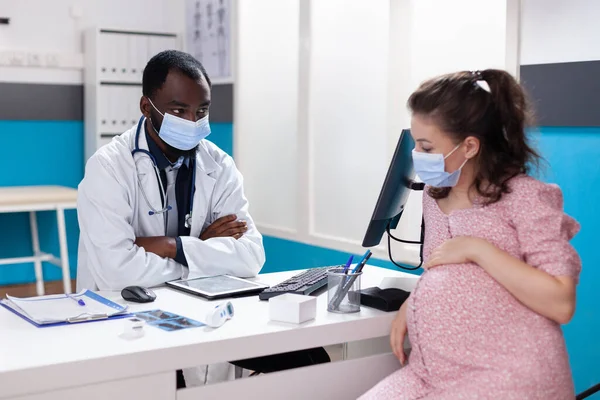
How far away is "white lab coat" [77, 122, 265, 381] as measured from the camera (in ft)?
6.38

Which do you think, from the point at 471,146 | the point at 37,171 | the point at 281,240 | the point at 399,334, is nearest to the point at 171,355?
the point at 399,334

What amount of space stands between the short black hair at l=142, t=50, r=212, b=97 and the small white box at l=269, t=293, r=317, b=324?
0.84 meters

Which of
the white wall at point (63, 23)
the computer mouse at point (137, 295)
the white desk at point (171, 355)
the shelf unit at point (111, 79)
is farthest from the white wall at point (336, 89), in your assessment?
the computer mouse at point (137, 295)

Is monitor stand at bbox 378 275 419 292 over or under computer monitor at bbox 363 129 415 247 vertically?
under

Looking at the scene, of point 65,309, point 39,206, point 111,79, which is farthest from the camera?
point 111,79

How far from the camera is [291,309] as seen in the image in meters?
1.53

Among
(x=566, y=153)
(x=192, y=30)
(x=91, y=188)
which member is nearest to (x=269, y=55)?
(x=192, y=30)

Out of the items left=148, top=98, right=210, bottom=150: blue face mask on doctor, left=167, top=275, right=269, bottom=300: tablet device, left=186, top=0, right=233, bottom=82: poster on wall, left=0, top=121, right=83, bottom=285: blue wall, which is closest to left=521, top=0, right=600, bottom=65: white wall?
left=148, top=98, right=210, bottom=150: blue face mask on doctor

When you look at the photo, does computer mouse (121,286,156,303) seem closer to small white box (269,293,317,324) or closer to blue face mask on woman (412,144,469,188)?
small white box (269,293,317,324)

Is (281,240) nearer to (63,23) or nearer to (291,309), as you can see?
(63,23)

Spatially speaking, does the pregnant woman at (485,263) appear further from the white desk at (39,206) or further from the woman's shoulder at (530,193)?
the white desk at (39,206)

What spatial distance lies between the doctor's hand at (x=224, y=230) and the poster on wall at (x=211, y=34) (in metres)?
2.38

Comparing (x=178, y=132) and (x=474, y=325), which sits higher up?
(x=178, y=132)

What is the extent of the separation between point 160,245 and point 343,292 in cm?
61
